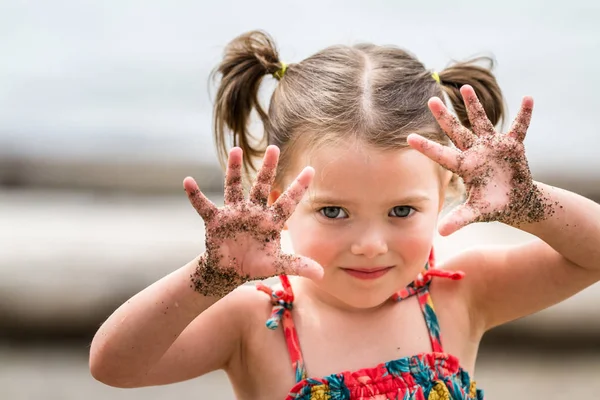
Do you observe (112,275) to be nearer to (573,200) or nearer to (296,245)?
(296,245)

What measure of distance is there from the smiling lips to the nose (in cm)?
4

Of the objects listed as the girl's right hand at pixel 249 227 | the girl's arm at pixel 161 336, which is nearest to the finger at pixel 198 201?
the girl's right hand at pixel 249 227

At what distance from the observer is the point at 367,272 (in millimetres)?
1766

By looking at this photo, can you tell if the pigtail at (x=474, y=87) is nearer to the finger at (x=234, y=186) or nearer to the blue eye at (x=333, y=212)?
the blue eye at (x=333, y=212)

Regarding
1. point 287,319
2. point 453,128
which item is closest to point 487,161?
point 453,128

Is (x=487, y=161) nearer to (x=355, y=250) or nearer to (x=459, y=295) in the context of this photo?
(x=355, y=250)

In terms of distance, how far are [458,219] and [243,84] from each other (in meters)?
0.79

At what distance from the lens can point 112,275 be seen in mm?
3596

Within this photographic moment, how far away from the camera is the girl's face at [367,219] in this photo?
1727 mm

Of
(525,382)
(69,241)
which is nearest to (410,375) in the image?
(525,382)

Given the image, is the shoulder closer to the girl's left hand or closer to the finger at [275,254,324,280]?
the girl's left hand

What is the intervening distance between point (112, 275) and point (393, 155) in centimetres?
212

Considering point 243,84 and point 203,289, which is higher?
point 243,84

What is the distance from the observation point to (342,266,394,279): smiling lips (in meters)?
1.76
